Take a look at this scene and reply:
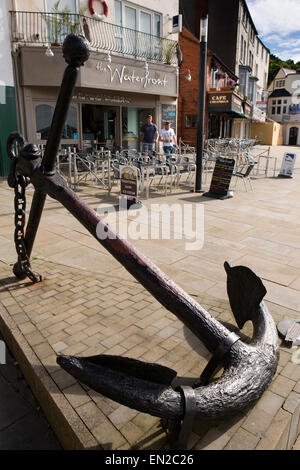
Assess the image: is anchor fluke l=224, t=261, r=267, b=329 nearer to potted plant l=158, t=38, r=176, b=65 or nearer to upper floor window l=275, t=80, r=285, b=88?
potted plant l=158, t=38, r=176, b=65

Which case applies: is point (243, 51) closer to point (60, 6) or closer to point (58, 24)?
point (60, 6)

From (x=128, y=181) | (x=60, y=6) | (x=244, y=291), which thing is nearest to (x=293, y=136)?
(x=60, y=6)

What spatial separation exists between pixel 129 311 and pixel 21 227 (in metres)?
1.29

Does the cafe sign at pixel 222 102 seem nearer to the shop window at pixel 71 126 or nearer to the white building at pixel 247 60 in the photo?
the white building at pixel 247 60

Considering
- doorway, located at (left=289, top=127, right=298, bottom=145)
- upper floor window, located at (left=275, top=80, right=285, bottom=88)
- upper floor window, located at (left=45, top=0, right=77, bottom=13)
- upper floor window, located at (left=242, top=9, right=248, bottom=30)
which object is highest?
upper floor window, located at (left=242, top=9, right=248, bottom=30)

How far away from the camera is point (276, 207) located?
25.3 ft

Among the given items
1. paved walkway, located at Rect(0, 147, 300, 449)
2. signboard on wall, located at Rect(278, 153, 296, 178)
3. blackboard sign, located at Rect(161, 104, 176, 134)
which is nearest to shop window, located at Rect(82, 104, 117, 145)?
blackboard sign, located at Rect(161, 104, 176, 134)

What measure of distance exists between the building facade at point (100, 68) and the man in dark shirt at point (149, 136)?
257cm

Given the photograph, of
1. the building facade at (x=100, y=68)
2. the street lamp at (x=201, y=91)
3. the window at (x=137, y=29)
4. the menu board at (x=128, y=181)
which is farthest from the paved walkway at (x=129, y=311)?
the window at (x=137, y=29)

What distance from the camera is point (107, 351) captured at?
103 inches

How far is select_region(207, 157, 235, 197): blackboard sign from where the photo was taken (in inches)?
328

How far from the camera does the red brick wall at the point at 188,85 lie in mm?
20078

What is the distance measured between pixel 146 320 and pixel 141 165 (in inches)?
249

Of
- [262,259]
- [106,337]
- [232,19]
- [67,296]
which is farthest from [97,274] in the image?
[232,19]
